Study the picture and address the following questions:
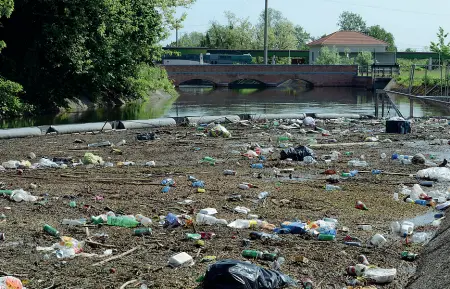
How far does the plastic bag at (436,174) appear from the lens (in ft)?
35.0

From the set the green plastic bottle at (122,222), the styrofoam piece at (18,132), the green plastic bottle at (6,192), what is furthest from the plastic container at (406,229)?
the styrofoam piece at (18,132)

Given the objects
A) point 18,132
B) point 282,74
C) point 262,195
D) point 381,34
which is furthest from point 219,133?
point 381,34

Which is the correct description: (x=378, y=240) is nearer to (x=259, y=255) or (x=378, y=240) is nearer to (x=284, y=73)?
(x=259, y=255)

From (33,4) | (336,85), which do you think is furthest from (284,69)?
(33,4)

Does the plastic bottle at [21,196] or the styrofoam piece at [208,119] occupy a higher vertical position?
the plastic bottle at [21,196]

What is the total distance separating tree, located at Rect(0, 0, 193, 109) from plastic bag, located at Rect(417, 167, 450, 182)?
1828 centimetres

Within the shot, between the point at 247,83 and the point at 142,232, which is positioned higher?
the point at 142,232

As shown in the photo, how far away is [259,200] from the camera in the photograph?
29.9 feet

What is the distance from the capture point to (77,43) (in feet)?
90.0

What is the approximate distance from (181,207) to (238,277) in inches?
126

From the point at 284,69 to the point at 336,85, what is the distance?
16.2 feet

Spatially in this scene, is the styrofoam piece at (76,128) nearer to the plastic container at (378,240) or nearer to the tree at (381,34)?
the plastic container at (378,240)

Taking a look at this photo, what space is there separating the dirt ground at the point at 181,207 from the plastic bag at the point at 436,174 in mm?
169

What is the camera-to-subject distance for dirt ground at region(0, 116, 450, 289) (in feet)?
20.2
